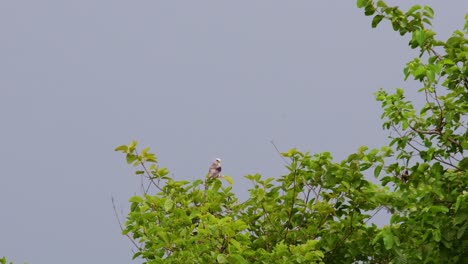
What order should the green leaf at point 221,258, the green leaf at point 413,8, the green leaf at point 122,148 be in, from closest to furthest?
the green leaf at point 221,258, the green leaf at point 413,8, the green leaf at point 122,148

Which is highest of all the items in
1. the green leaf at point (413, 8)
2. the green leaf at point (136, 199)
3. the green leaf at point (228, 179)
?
the green leaf at point (228, 179)

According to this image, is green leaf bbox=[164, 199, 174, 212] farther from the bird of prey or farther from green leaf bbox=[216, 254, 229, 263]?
green leaf bbox=[216, 254, 229, 263]

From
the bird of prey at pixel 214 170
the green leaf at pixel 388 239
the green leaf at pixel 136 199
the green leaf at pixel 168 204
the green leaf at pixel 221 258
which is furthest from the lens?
the bird of prey at pixel 214 170

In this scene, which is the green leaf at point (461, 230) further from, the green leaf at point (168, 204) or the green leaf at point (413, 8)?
the green leaf at point (168, 204)

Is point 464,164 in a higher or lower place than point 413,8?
lower

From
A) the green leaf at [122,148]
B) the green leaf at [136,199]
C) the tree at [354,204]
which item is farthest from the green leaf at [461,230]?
the green leaf at [122,148]

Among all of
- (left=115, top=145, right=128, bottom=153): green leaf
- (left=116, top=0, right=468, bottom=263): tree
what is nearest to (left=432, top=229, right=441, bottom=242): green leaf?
(left=116, top=0, right=468, bottom=263): tree

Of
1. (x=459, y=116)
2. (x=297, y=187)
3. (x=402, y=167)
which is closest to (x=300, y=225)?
(x=297, y=187)

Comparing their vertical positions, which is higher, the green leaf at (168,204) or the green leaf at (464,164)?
the green leaf at (168,204)

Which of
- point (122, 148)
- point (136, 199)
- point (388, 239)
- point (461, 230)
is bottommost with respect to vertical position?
point (461, 230)

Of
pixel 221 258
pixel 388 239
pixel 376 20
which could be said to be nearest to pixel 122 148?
pixel 221 258

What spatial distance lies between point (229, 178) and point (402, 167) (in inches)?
99.6

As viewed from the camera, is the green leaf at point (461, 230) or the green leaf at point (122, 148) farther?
the green leaf at point (122, 148)

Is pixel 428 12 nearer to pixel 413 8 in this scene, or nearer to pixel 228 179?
pixel 413 8
